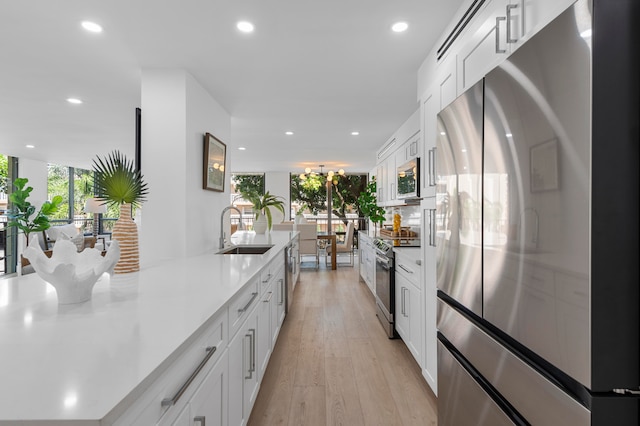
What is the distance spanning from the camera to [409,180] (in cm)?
354

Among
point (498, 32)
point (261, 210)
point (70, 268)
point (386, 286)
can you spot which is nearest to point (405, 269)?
point (386, 286)

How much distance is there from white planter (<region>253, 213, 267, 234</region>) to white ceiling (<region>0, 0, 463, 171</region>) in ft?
4.11

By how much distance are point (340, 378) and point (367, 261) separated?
2678 mm

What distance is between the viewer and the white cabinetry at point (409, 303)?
2.52 metres

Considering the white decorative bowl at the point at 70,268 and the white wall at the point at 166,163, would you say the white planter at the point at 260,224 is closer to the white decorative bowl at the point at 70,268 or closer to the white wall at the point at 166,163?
the white wall at the point at 166,163

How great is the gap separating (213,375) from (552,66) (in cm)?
139

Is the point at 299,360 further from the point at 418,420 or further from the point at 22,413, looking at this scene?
the point at 22,413

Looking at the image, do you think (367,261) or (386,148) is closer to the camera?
(367,261)

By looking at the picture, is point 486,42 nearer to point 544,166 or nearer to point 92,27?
point 544,166

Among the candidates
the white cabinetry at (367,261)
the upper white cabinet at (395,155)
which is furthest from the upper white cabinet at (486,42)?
the white cabinetry at (367,261)

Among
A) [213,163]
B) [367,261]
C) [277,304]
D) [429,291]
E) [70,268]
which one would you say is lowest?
[277,304]

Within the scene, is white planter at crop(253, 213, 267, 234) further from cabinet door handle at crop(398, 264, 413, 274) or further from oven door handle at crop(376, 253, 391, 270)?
cabinet door handle at crop(398, 264, 413, 274)

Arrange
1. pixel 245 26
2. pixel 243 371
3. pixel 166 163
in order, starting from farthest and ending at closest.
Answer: pixel 166 163 < pixel 245 26 < pixel 243 371

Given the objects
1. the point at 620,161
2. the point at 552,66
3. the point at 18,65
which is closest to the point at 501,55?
the point at 552,66
